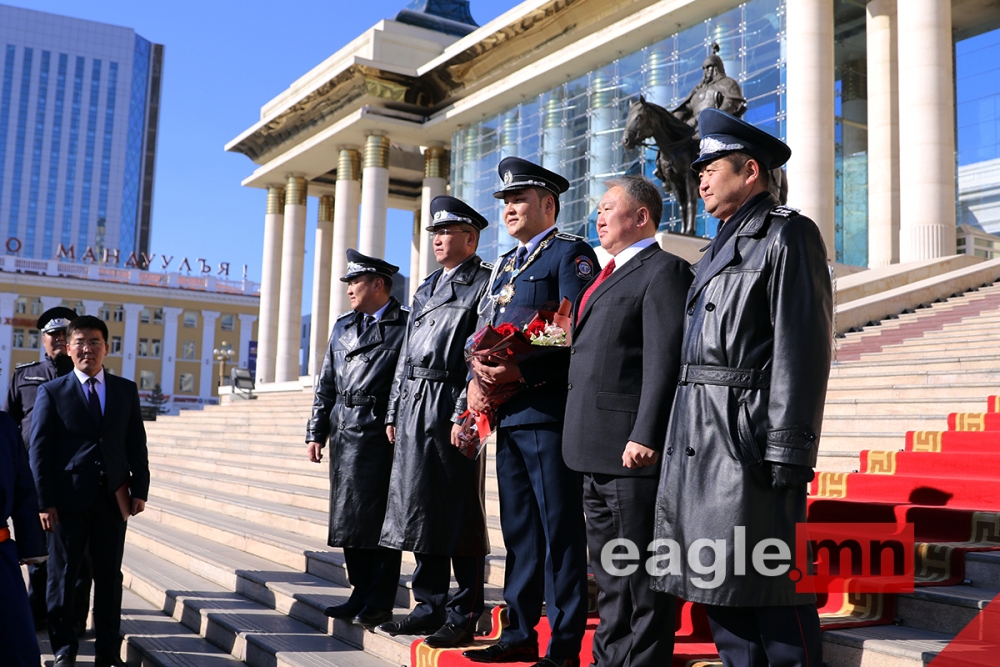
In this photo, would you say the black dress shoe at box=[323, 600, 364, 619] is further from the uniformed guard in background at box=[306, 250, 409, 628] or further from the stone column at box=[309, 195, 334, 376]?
the stone column at box=[309, 195, 334, 376]

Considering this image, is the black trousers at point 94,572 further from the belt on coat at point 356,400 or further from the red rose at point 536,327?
the red rose at point 536,327

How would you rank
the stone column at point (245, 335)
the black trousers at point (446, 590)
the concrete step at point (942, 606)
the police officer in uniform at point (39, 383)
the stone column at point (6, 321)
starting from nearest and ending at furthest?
the concrete step at point (942, 606)
the black trousers at point (446, 590)
the police officer in uniform at point (39, 383)
the stone column at point (6, 321)
the stone column at point (245, 335)

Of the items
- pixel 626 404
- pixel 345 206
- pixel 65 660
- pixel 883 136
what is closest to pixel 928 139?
pixel 883 136

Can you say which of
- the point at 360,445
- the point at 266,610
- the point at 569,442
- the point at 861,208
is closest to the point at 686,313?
the point at 569,442

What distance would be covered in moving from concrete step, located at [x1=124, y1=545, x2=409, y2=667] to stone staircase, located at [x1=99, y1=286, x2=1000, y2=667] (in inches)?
0.5

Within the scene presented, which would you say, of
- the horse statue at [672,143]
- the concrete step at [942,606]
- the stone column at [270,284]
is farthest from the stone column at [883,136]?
the stone column at [270,284]

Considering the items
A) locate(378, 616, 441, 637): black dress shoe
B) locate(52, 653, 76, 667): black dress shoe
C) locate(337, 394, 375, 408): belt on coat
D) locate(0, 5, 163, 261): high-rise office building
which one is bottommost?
locate(52, 653, 76, 667): black dress shoe

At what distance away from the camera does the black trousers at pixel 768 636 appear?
253 centimetres

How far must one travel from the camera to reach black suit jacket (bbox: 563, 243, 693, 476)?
3076 millimetres

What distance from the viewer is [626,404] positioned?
126 inches

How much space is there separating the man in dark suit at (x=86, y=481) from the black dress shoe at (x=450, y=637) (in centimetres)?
186

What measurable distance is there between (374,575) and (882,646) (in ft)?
8.42

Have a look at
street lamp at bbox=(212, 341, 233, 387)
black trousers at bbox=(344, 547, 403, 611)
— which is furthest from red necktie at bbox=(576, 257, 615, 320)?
street lamp at bbox=(212, 341, 233, 387)

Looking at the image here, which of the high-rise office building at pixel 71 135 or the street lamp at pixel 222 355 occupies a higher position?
the high-rise office building at pixel 71 135
